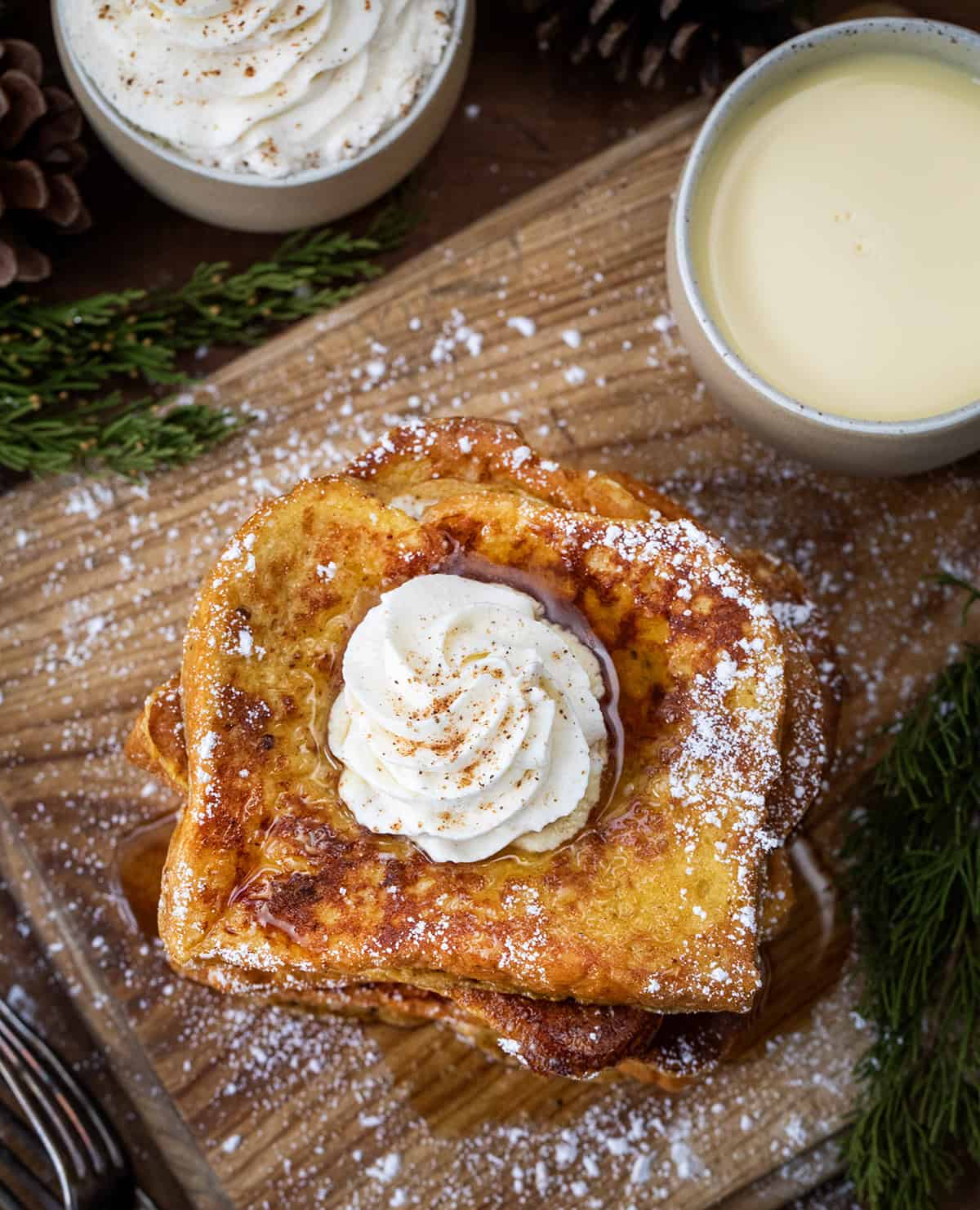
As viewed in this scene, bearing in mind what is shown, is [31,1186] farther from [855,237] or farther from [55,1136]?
[855,237]

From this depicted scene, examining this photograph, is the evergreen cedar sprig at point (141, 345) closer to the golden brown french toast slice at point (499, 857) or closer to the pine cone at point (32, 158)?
the pine cone at point (32, 158)

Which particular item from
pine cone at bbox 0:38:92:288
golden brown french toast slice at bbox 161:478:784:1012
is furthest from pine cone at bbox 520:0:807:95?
golden brown french toast slice at bbox 161:478:784:1012

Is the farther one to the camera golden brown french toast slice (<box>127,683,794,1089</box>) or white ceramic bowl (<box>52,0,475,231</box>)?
white ceramic bowl (<box>52,0,475,231</box>)

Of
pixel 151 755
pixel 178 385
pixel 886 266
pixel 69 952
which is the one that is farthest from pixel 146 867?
pixel 886 266

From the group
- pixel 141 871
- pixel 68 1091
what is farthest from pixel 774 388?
pixel 68 1091

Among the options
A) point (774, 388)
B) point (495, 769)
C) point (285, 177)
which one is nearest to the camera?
point (495, 769)

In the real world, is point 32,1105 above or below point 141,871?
below

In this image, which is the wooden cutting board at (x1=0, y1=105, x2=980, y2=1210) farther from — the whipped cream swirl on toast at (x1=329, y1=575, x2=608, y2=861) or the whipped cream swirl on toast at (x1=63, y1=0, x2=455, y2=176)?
the whipped cream swirl on toast at (x1=329, y1=575, x2=608, y2=861)
